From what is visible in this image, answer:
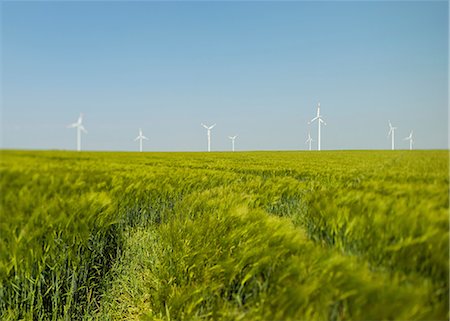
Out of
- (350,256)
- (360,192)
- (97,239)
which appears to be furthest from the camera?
(97,239)


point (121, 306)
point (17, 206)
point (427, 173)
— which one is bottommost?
point (121, 306)

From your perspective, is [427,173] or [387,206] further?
[427,173]

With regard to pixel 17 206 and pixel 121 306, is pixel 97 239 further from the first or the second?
pixel 17 206

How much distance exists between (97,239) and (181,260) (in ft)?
3.15

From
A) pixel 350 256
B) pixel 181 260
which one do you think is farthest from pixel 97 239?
pixel 350 256

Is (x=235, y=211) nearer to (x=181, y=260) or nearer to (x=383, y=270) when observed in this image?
(x=181, y=260)

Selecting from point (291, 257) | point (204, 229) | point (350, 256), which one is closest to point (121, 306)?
Result: point (204, 229)

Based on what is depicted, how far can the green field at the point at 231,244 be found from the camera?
114 centimetres

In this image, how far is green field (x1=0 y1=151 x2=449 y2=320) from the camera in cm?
114

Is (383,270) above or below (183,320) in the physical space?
above

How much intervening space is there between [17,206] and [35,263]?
28.3 inches

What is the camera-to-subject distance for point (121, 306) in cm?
304

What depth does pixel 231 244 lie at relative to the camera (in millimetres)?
2191

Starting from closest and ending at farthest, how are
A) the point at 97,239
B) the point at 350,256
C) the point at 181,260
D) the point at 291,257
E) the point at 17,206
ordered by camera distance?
the point at 350,256
the point at 291,257
the point at 17,206
the point at 181,260
the point at 97,239
